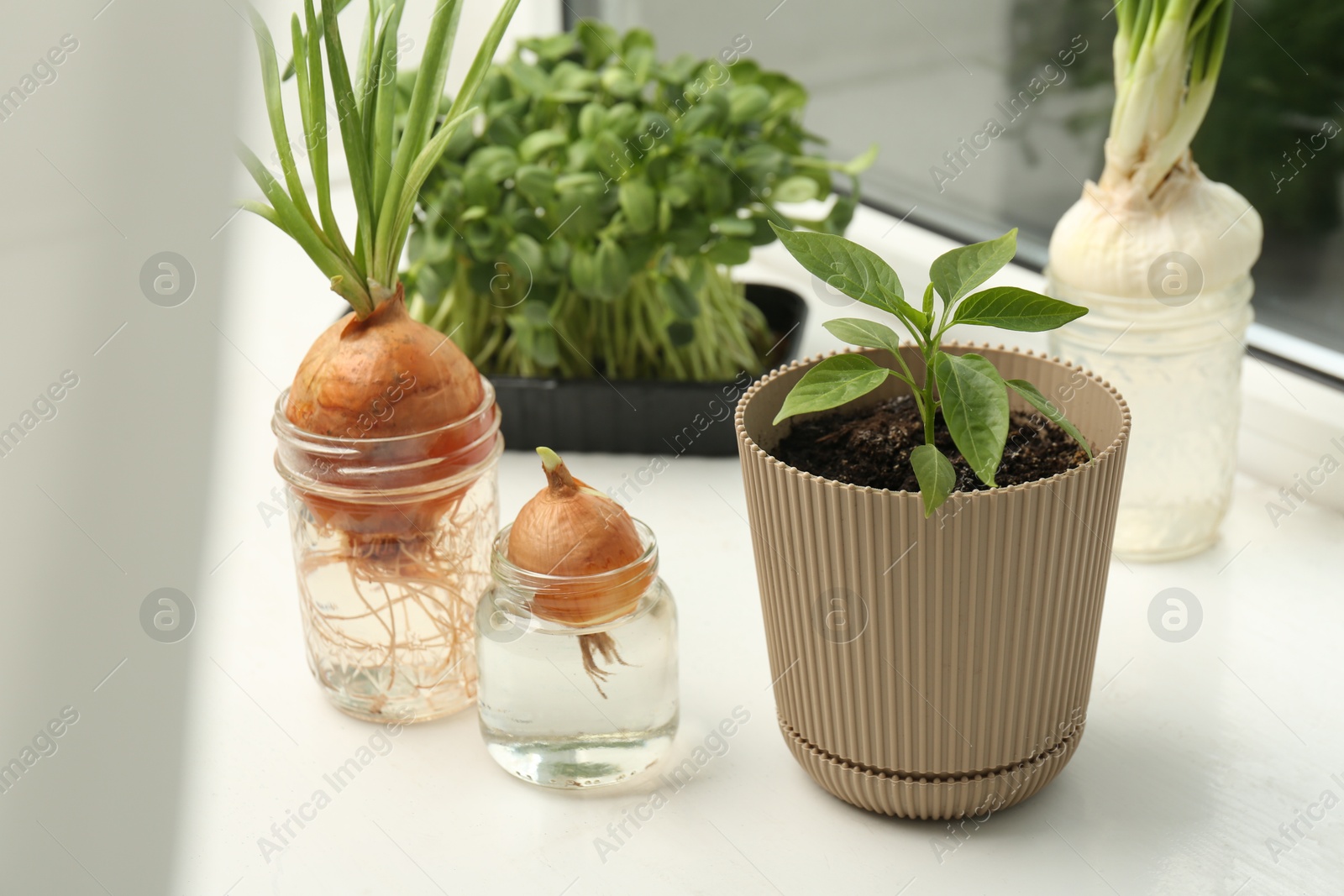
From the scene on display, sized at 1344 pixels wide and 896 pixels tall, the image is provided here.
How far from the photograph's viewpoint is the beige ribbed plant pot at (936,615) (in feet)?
1.90

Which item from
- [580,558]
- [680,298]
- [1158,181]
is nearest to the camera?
[580,558]

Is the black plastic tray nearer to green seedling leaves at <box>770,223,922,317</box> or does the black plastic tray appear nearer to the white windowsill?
the white windowsill

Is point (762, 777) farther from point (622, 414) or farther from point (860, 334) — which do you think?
point (622, 414)

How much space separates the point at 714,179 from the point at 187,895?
63 centimetres

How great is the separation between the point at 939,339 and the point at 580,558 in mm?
218

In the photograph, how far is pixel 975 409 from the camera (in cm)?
56

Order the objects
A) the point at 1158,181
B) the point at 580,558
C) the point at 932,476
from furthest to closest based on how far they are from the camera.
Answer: the point at 1158,181 → the point at 580,558 → the point at 932,476

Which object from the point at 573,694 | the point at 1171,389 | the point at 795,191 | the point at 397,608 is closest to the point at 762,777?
the point at 573,694

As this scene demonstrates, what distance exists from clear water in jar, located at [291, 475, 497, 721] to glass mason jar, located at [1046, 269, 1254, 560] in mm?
446

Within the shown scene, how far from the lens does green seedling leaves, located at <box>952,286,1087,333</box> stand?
1.92 feet

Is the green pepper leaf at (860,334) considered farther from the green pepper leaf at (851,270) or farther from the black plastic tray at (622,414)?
the black plastic tray at (622,414)

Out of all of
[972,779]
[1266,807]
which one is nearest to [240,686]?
[972,779]

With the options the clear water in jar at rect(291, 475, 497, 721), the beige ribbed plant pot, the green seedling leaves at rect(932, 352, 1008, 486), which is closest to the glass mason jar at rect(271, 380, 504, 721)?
the clear water in jar at rect(291, 475, 497, 721)

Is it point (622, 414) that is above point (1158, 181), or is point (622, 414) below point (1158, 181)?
below
